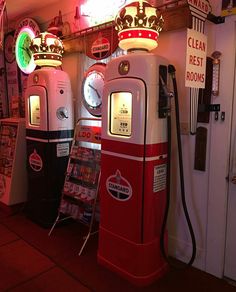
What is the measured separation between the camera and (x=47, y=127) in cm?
310

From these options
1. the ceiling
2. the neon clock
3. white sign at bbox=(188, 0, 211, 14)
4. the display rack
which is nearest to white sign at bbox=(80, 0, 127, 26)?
the ceiling

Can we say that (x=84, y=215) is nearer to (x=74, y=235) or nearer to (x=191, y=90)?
(x=74, y=235)

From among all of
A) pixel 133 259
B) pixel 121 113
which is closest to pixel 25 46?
pixel 121 113

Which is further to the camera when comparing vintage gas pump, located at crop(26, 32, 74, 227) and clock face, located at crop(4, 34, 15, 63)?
clock face, located at crop(4, 34, 15, 63)

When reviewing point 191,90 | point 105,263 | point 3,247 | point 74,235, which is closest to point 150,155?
point 191,90

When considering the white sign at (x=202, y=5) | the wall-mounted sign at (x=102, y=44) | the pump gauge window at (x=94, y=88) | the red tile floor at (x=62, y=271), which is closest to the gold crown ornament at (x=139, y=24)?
the white sign at (x=202, y=5)

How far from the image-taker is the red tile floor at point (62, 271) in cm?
225

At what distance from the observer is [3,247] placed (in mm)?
2822

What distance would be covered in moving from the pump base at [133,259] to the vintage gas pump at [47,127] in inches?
39.6

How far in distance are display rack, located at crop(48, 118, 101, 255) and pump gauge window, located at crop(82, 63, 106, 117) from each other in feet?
0.53

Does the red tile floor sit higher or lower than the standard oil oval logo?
lower

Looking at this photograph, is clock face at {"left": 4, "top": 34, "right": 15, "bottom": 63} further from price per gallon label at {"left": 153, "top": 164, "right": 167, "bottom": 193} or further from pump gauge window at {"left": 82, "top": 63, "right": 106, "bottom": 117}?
price per gallon label at {"left": 153, "top": 164, "right": 167, "bottom": 193}

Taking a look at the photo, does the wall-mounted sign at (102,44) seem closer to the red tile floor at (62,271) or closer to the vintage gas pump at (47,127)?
the vintage gas pump at (47,127)

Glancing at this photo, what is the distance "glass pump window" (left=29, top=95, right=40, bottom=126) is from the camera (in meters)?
3.27
